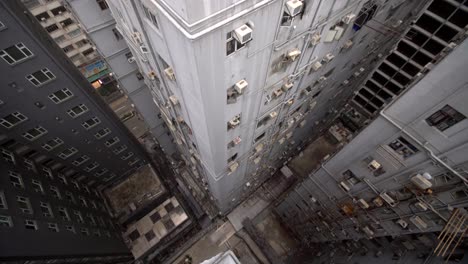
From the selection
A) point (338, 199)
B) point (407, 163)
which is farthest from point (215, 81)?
point (338, 199)

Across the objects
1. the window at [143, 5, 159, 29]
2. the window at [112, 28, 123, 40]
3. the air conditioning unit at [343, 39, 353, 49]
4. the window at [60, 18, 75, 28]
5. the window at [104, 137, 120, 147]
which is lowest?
the air conditioning unit at [343, 39, 353, 49]

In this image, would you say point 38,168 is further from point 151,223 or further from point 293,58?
point 293,58

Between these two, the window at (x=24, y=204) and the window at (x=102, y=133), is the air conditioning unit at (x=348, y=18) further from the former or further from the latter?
the window at (x=102, y=133)

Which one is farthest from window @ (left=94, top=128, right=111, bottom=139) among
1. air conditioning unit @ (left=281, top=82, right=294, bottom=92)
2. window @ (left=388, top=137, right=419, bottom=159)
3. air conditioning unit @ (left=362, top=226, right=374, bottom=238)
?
air conditioning unit @ (left=362, top=226, right=374, bottom=238)

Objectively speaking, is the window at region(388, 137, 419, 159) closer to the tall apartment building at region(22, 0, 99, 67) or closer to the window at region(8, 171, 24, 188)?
the window at region(8, 171, 24, 188)

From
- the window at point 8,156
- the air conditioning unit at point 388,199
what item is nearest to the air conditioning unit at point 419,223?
the air conditioning unit at point 388,199

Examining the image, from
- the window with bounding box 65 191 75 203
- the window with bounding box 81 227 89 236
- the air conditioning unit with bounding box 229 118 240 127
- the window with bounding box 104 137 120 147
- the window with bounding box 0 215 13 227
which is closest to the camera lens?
the air conditioning unit with bounding box 229 118 240 127
